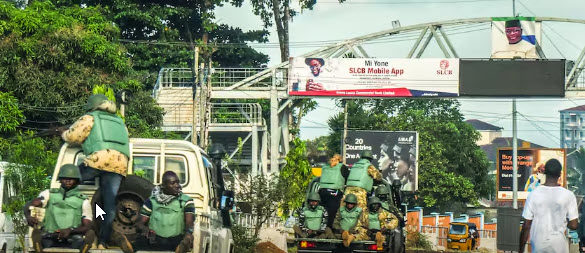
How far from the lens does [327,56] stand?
46906 mm

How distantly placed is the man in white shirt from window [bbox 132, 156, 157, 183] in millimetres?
4799

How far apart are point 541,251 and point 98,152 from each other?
465 cm

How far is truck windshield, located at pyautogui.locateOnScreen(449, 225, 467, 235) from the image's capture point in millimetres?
53188

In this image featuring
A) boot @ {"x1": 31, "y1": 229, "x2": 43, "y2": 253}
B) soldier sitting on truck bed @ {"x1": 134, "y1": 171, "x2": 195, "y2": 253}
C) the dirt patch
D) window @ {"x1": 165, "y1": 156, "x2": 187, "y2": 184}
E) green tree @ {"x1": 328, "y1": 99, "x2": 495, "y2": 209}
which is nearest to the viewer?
boot @ {"x1": 31, "y1": 229, "x2": 43, "y2": 253}

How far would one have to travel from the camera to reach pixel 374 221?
63.0 ft

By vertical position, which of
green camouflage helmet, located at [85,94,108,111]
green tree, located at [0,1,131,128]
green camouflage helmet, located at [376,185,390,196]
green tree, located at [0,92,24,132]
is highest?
green tree, located at [0,1,131,128]

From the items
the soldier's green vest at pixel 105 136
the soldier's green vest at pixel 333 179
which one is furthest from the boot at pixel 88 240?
the soldier's green vest at pixel 333 179

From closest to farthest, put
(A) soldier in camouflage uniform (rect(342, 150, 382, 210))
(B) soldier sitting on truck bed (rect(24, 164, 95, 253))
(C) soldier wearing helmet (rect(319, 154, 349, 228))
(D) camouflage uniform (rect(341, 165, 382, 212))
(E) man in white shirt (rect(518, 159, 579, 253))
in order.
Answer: (E) man in white shirt (rect(518, 159, 579, 253)), (B) soldier sitting on truck bed (rect(24, 164, 95, 253)), (D) camouflage uniform (rect(341, 165, 382, 212)), (A) soldier in camouflage uniform (rect(342, 150, 382, 210)), (C) soldier wearing helmet (rect(319, 154, 349, 228))

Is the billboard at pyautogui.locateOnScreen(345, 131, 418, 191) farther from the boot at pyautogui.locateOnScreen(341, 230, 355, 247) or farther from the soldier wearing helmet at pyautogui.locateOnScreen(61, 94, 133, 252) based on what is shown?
the soldier wearing helmet at pyautogui.locateOnScreen(61, 94, 133, 252)

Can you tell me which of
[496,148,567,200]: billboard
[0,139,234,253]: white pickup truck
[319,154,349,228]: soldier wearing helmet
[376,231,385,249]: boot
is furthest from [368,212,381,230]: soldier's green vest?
[496,148,567,200]: billboard

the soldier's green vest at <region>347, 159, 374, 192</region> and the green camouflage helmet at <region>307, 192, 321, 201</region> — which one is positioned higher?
the soldier's green vest at <region>347, 159, 374, 192</region>

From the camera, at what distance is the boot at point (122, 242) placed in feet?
34.5

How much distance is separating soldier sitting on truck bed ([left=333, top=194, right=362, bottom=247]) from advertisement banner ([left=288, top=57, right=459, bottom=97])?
26654 mm

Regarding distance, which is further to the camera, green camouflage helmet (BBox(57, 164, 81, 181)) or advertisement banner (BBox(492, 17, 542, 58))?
advertisement banner (BBox(492, 17, 542, 58))
